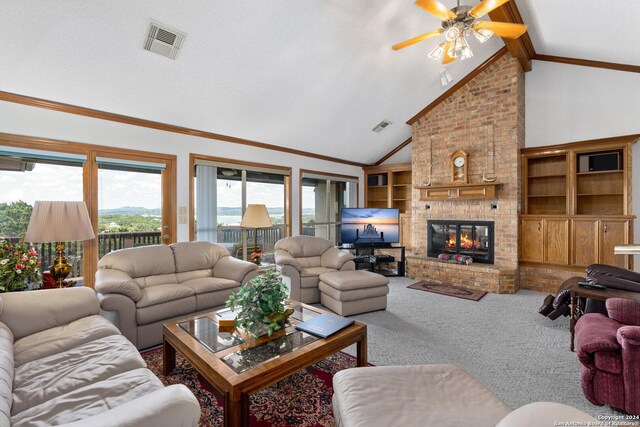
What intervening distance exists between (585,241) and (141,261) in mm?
6054

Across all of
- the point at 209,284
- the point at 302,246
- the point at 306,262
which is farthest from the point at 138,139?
the point at 306,262

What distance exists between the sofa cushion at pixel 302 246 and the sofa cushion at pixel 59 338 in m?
2.49

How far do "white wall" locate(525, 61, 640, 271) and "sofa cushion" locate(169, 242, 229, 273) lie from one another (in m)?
5.33

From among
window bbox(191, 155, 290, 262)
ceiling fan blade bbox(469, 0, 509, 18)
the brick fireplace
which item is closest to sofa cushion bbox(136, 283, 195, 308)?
window bbox(191, 155, 290, 262)

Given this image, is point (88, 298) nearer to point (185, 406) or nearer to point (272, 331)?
point (272, 331)

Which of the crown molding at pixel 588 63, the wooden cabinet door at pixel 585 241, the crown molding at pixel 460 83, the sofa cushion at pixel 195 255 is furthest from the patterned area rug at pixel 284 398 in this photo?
the crown molding at pixel 588 63

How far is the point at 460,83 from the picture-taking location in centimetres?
543

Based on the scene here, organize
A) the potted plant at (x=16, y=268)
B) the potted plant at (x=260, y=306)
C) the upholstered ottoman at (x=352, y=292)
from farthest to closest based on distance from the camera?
the upholstered ottoman at (x=352, y=292)
the potted plant at (x=16, y=268)
the potted plant at (x=260, y=306)

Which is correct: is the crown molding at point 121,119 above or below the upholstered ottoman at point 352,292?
above

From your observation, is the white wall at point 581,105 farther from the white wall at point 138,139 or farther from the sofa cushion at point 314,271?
the white wall at point 138,139

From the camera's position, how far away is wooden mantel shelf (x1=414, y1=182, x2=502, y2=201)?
5.04 metres

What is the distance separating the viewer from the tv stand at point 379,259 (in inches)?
225

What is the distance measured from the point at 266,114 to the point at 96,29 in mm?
2144

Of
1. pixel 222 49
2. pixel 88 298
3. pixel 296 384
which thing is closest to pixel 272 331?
pixel 296 384
